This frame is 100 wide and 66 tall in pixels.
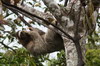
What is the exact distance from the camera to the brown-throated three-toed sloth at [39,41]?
4361 mm

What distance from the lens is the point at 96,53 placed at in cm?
484

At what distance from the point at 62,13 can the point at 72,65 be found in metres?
0.65

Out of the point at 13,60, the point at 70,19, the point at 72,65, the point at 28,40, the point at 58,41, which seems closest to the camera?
the point at 72,65

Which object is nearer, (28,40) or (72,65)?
(72,65)

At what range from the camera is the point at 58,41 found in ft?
14.0

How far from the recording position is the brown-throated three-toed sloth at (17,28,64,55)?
4.36 m

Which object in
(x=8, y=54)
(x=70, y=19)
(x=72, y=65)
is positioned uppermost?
(x=70, y=19)

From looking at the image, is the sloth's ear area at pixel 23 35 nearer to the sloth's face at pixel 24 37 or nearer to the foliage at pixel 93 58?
the sloth's face at pixel 24 37

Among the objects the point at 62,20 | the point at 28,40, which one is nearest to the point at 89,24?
the point at 62,20

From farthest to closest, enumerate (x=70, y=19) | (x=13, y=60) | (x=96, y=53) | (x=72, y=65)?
(x=96, y=53), (x=13, y=60), (x=70, y=19), (x=72, y=65)

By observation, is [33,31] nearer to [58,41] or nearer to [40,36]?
[40,36]

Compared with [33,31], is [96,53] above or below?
below

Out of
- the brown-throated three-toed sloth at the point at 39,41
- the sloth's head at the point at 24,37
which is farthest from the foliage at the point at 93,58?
the sloth's head at the point at 24,37

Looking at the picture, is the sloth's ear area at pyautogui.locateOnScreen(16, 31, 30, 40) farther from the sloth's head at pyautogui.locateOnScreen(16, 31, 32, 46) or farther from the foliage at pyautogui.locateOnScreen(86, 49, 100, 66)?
the foliage at pyautogui.locateOnScreen(86, 49, 100, 66)
